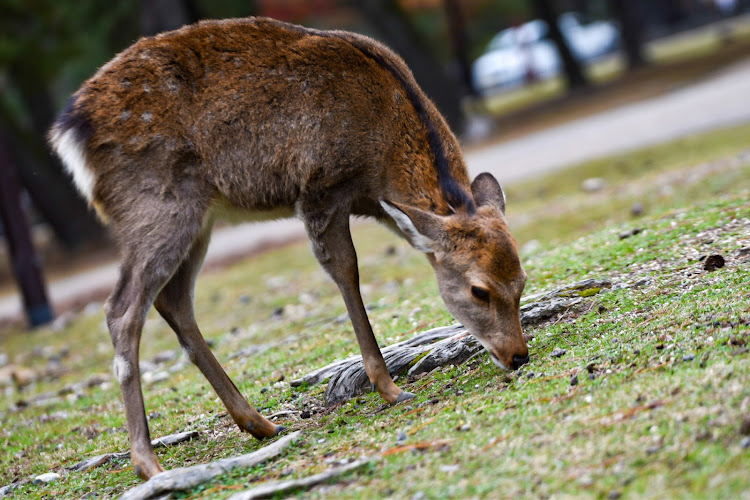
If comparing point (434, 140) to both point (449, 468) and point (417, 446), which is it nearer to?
point (417, 446)

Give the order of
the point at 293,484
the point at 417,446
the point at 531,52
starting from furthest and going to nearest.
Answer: the point at 531,52 → the point at 417,446 → the point at 293,484

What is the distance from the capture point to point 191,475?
14.4 ft

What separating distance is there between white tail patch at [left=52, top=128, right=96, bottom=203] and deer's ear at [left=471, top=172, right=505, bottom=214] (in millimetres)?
2224

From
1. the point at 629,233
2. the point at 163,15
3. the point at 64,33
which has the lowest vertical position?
the point at 629,233

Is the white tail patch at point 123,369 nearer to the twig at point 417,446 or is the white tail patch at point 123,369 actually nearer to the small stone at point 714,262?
the twig at point 417,446

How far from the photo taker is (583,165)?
47.7ft

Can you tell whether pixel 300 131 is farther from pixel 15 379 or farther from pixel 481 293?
pixel 15 379

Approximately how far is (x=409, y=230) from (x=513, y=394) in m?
1.13

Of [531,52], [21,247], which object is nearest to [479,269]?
[21,247]

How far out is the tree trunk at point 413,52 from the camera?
23.7 m

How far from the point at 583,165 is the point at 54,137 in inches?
415

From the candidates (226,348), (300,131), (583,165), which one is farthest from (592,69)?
(300,131)

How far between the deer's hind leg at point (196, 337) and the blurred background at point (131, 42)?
26.2 feet

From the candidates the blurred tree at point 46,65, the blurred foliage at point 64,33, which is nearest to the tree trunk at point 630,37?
the blurred foliage at point 64,33
